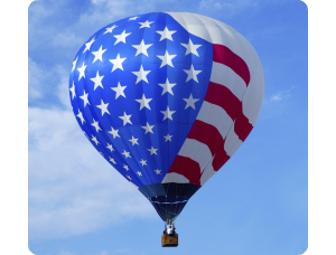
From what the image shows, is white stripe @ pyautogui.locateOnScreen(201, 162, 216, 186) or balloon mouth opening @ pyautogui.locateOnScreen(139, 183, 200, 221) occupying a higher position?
white stripe @ pyautogui.locateOnScreen(201, 162, 216, 186)

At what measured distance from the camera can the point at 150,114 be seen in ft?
101

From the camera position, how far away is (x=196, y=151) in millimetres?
31328

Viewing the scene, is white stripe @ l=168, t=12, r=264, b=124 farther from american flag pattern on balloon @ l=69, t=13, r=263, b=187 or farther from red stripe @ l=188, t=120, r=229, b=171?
red stripe @ l=188, t=120, r=229, b=171

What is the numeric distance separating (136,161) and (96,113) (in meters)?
1.62

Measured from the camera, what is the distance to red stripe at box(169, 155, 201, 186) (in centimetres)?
3123

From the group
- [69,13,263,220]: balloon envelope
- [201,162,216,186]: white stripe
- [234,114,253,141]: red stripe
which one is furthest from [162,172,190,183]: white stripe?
[234,114,253,141]: red stripe

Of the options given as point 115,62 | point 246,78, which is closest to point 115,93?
point 115,62

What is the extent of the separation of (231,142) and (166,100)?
2437 millimetres

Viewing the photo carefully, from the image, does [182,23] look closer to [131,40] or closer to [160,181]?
[131,40]

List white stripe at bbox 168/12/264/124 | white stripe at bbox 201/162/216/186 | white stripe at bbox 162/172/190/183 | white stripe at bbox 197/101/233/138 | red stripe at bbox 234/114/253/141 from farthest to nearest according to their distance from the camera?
red stripe at bbox 234/114/253/141 → white stripe at bbox 201/162/216/186 → white stripe at bbox 168/12/264/124 → white stripe at bbox 162/172/190/183 → white stripe at bbox 197/101/233/138

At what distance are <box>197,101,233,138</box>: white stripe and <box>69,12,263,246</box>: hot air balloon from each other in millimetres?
26

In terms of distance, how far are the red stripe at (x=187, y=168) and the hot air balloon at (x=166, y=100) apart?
0.03 m

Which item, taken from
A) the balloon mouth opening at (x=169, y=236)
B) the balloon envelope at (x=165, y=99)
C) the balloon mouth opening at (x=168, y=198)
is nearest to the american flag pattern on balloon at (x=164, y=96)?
the balloon envelope at (x=165, y=99)

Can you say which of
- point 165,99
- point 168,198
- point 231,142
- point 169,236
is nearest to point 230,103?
point 231,142
